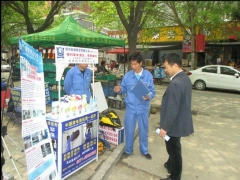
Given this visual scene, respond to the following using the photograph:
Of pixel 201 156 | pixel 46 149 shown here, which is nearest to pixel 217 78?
pixel 201 156

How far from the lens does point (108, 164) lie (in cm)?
346

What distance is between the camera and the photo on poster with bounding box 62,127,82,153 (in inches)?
110

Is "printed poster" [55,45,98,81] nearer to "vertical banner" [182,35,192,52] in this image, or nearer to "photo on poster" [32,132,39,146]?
"photo on poster" [32,132,39,146]

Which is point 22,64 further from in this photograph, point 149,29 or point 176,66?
point 149,29

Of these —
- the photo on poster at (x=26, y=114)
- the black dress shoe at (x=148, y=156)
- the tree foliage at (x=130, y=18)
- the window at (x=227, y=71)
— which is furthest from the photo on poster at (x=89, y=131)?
the window at (x=227, y=71)

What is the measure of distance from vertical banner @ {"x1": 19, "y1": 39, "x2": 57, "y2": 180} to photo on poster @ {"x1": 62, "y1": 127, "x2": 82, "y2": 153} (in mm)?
366

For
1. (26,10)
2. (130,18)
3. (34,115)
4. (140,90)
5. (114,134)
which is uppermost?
(130,18)

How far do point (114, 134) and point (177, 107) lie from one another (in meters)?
1.86

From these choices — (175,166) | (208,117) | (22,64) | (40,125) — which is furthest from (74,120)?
(208,117)

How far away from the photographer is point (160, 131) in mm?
2777

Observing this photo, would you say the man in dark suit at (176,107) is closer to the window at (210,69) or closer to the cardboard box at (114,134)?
the cardboard box at (114,134)

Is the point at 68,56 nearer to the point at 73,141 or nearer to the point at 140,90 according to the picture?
the point at 73,141

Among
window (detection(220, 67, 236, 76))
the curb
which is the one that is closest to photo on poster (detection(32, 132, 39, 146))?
the curb

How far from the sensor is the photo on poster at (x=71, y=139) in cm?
279
